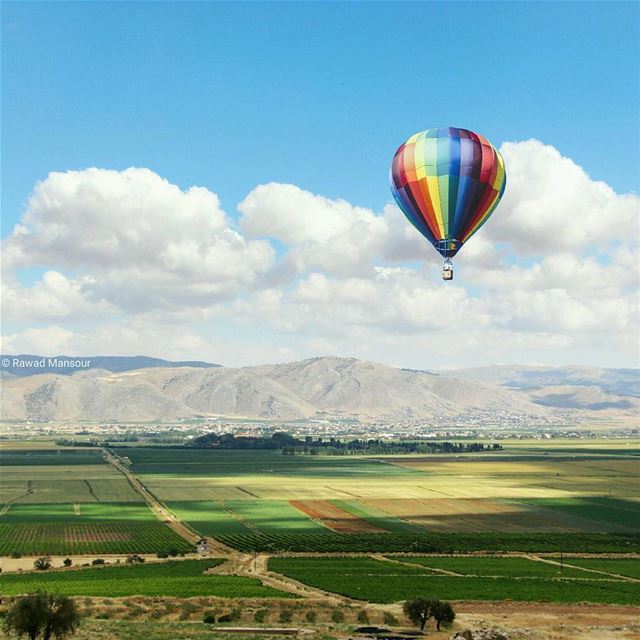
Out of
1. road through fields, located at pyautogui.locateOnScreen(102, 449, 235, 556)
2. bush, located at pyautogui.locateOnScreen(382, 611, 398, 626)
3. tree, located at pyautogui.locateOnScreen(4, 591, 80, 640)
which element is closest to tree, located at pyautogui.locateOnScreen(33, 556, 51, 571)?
road through fields, located at pyautogui.locateOnScreen(102, 449, 235, 556)

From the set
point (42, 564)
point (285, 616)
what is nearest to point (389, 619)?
point (285, 616)

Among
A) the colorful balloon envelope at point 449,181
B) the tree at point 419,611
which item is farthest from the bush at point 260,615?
the colorful balloon envelope at point 449,181

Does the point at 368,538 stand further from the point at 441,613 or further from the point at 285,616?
the point at 441,613

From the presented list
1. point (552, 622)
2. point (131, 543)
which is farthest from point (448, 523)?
point (552, 622)

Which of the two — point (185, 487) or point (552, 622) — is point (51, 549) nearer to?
point (552, 622)

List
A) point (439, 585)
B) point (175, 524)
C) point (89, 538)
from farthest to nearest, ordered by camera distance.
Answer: point (175, 524)
point (89, 538)
point (439, 585)

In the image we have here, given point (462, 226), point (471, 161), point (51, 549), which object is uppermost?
point (471, 161)

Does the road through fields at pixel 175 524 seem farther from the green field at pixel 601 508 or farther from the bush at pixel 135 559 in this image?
the green field at pixel 601 508

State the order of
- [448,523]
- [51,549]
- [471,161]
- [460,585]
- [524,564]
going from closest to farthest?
[460,585]
[471,161]
[524,564]
[51,549]
[448,523]
